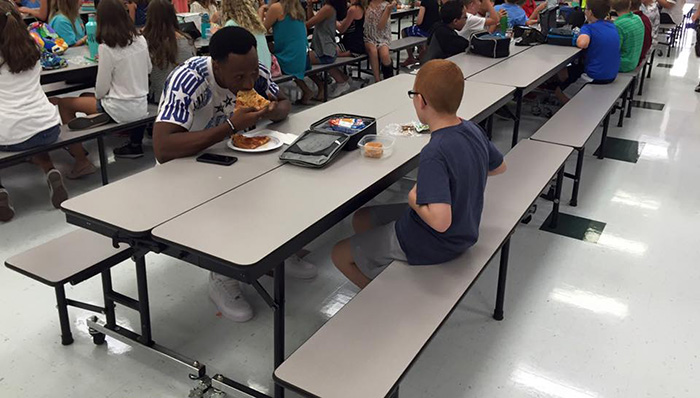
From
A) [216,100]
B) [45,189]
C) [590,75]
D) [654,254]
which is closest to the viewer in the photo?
[216,100]

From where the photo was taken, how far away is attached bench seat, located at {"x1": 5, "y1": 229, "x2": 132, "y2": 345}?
2209 mm

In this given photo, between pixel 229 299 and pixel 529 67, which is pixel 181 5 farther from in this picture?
pixel 229 299

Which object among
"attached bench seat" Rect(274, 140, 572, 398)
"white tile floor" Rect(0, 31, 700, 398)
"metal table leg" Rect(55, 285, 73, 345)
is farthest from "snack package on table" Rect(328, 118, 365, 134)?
"metal table leg" Rect(55, 285, 73, 345)

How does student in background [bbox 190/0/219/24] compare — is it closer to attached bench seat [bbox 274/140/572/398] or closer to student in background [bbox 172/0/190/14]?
student in background [bbox 172/0/190/14]

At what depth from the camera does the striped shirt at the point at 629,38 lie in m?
5.29

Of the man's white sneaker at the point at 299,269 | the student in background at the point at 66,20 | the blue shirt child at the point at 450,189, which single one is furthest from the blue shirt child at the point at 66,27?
the blue shirt child at the point at 450,189

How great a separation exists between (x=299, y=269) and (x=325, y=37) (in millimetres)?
3594

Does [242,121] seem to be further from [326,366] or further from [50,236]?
[50,236]

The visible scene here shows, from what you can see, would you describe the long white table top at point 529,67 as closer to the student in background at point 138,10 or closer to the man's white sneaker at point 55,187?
the man's white sneaker at point 55,187

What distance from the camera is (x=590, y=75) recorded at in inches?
201

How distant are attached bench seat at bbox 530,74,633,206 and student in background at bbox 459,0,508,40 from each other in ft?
3.92

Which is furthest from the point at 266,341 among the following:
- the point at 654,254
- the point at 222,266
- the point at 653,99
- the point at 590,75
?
the point at 653,99

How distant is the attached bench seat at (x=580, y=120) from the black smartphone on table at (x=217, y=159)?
2104 mm

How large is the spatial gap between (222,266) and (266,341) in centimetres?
89
